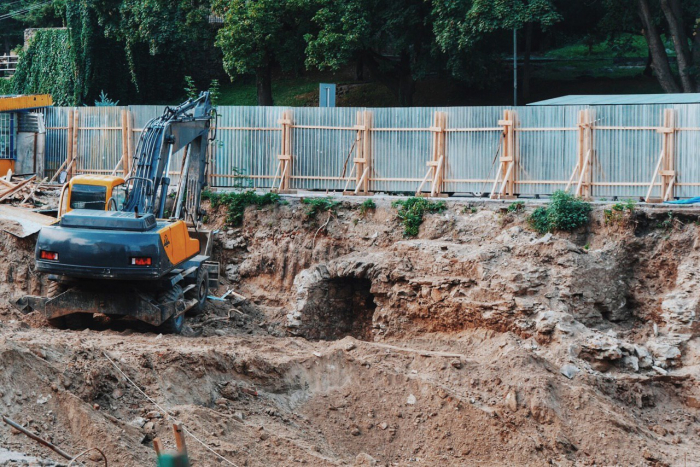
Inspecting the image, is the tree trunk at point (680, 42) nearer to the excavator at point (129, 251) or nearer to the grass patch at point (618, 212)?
the grass patch at point (618, 212)

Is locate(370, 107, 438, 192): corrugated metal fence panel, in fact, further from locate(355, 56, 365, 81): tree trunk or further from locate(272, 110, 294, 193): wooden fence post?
locate(355, 56, 365, 81): tree trunk

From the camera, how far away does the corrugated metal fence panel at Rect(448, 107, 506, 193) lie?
70.8 feet

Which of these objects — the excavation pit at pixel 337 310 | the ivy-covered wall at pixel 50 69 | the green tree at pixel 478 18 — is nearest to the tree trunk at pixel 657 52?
the green tree at pixel 478 18

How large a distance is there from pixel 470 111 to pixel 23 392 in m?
12.8

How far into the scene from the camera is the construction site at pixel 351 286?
13516 millimetres

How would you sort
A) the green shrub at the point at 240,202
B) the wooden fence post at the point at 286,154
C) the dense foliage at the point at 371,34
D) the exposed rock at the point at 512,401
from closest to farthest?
the exposed rock at the point at 512,401 < the green shrub at the point at 240,202 < the wooden fence post at the point at 286,154 < the dense foliage at the point at 371,34

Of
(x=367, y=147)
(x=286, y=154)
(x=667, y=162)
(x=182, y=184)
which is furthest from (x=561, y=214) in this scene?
(x=182, y=184)

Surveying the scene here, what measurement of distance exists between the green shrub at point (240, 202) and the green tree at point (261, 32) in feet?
34.4

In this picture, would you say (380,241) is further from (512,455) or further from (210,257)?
(512,455)

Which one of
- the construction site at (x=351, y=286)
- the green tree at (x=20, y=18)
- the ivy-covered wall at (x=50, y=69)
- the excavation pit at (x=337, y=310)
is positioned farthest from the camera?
the green tree at (x=20, y=18)

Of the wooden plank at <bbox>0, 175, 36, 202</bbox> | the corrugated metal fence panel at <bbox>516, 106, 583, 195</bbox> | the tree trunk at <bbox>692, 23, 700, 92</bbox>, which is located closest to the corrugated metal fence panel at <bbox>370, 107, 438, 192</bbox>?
the corrugated metal fence panel at <bbox>516, 106, 583, 195</bbox>

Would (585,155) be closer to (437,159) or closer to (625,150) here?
(625,150)

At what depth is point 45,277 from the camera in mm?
19375

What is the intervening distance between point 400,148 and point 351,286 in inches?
153
